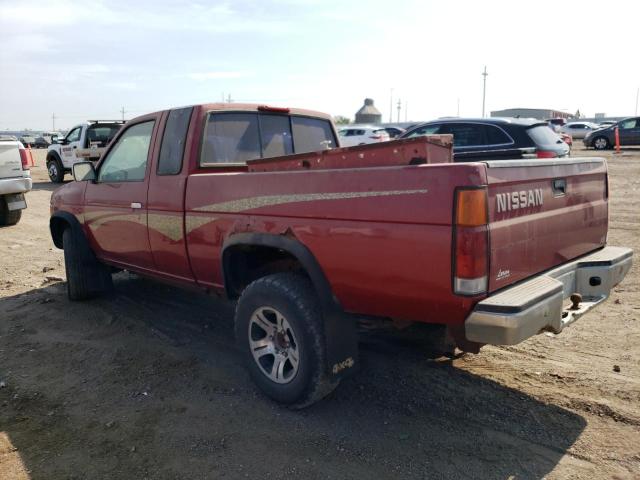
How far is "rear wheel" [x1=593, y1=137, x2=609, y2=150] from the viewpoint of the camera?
2558cm

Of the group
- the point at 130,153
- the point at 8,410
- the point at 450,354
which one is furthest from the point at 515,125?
the point at 8,410

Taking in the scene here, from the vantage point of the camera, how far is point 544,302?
2.77 meters

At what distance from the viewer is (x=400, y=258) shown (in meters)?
2.76

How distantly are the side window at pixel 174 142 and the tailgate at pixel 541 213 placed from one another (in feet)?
8.24

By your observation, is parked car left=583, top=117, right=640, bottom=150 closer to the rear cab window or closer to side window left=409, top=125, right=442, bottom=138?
side window left=409, top=125, right=442, bottom=138

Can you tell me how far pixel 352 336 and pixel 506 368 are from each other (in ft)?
4.46

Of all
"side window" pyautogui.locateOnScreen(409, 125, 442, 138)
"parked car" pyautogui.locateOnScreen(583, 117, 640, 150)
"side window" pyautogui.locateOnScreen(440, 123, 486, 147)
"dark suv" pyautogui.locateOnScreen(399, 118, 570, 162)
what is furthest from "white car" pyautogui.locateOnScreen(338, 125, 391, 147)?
"dark suv" pyautogui.locateOnScreen(399, 118, 570, 162)

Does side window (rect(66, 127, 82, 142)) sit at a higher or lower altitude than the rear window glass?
higher

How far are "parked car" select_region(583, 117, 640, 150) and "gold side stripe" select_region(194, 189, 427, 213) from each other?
25.8m

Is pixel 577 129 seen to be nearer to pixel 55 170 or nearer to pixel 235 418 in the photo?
pixel 55 170

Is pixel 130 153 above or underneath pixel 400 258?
above

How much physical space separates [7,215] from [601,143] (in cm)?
2522

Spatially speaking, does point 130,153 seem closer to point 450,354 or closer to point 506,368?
point 450,354

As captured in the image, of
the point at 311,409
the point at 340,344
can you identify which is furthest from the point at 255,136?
the point at 311,409
